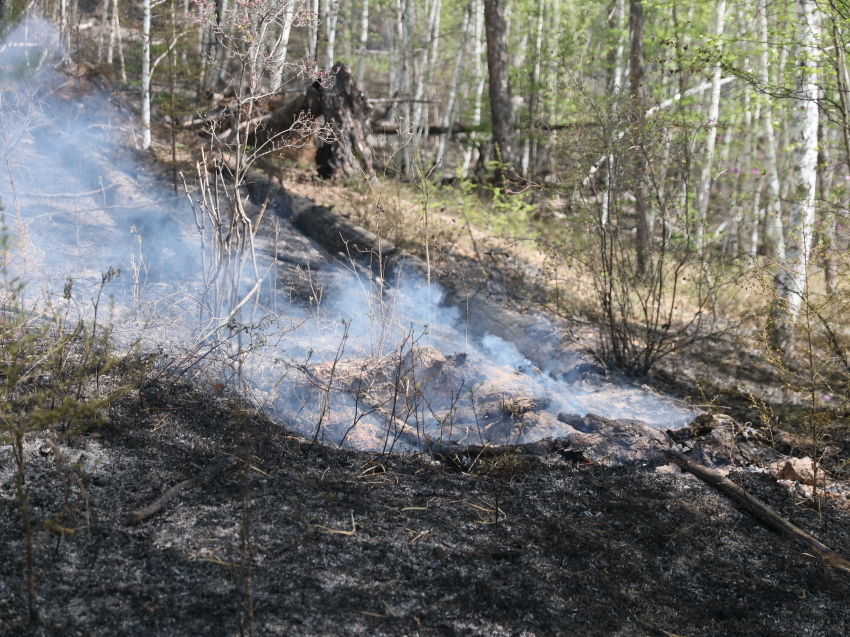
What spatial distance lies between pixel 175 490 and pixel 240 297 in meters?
2.93

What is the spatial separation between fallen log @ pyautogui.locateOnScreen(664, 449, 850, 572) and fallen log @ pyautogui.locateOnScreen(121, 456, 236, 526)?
2.84 metres

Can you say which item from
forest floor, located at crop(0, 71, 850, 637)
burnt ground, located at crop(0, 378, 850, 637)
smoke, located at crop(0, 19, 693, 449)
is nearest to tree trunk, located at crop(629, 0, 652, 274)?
smoke, located at crop(0, 19, 693, 449)

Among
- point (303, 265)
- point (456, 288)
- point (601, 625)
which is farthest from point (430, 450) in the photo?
point (303, 265)

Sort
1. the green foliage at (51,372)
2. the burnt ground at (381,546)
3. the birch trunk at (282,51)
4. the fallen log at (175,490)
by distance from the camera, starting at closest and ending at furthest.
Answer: the burnt ground at (381,546) → the green foliage at (51,372) → the fallen log at (175,490) → the birch trunk at (282,51)

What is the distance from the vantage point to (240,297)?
5.88 metres

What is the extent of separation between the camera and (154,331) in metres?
5.08

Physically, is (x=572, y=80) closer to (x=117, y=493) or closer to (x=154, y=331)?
(x=154, y=331)

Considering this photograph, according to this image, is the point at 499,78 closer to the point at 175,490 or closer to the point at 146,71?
the point at 146,71

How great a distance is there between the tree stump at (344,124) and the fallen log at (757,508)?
7.55 m

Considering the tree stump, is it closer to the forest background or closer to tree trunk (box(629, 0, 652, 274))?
the forest background

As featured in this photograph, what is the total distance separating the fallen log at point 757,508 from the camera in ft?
11.4

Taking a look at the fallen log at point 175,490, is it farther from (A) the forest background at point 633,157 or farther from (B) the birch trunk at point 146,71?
(B) the birch trunk at point 146,71

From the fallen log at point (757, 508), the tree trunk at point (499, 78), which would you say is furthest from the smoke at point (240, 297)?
the tree trunk at point (499, 78)

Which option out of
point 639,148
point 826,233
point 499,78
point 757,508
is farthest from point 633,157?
point 499,78
